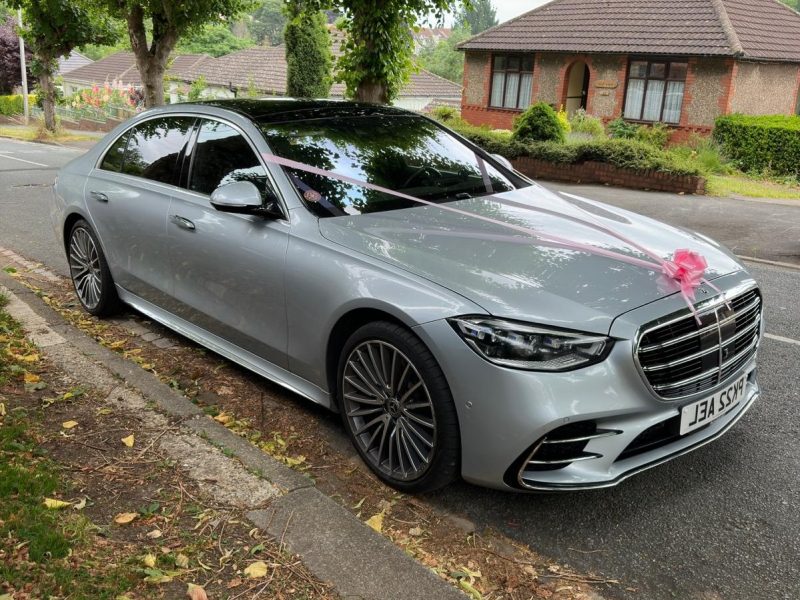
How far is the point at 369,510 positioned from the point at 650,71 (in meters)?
24.2

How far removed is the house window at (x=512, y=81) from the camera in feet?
93.3

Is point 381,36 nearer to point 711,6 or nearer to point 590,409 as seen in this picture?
point 590,409

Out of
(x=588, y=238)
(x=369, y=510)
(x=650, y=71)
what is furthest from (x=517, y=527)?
(x=650, y=71)

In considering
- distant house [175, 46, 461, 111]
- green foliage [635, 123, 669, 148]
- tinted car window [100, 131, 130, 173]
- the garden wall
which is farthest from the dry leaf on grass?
distant house [175, 46, 461, 111]

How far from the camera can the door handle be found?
456cm

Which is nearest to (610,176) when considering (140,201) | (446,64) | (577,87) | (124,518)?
(140,201)

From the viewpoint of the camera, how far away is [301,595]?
105 inches

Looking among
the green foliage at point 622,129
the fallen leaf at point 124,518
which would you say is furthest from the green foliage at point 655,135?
→ the fallen leaf at point 124,518

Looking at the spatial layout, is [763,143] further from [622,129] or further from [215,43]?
[215,43]

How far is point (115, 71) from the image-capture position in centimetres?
7312

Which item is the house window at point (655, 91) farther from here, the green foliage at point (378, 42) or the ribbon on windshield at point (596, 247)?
the ribbon on windshield at point (596, 247)

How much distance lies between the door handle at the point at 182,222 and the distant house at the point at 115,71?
66.2 m

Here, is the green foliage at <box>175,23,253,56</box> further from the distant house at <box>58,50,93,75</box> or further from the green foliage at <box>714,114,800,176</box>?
the green foliage at <box>714,114,800,176</box>

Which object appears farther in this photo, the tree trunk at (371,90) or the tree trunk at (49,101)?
the tree trunk at (49,101)
